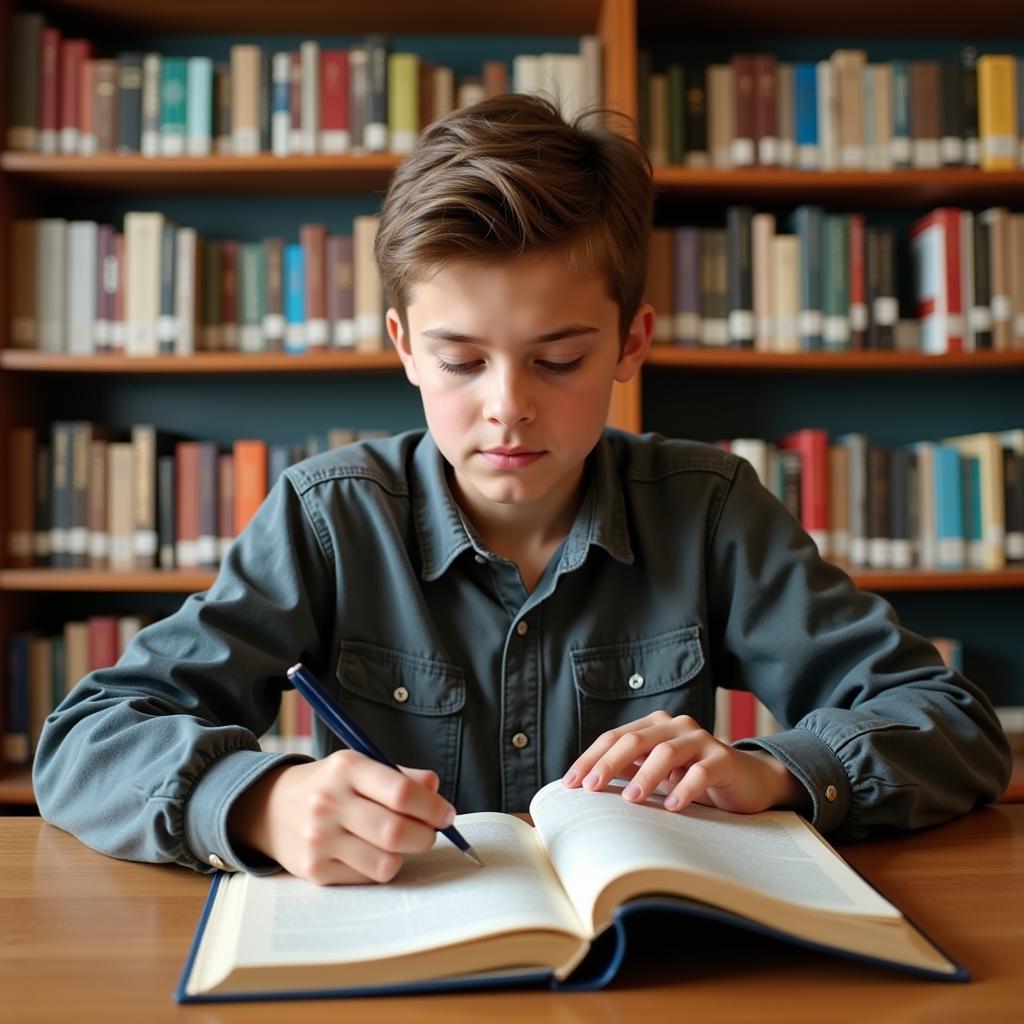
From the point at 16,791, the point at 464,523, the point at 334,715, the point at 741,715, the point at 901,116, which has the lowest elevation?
the point at 16,791

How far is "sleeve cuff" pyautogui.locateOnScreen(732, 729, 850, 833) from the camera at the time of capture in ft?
2.81

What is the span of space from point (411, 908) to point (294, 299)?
6.52 ft

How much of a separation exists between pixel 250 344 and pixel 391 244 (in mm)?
1398

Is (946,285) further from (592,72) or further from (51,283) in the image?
(51,283)

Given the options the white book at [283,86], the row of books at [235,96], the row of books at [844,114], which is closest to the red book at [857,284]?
the row of books at [844,114]

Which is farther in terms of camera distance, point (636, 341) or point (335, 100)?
point (335, 100)

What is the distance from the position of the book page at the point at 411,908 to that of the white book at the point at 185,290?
1856mm

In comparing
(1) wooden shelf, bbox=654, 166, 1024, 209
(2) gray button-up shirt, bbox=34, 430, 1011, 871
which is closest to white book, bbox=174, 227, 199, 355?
(1) wooden shelf, bbox=654, 166, 1024, 209

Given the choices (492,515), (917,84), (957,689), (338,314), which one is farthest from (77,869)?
(917,84)

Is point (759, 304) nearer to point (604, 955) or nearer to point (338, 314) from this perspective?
point (338, 314)

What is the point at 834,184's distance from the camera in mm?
2402

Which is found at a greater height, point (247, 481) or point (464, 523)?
point (247, 481)

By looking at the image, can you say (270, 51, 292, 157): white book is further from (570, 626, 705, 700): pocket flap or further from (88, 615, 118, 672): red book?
(570, 626, 705, 700): pocket flap

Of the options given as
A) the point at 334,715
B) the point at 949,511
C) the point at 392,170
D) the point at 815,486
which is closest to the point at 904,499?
the point at 949,511
